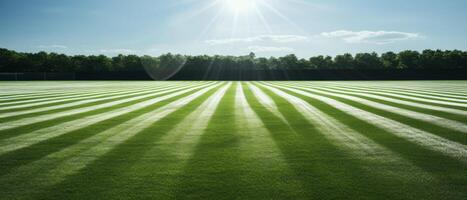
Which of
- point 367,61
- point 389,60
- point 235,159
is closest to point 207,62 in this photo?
point 367,61

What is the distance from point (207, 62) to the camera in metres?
85.2

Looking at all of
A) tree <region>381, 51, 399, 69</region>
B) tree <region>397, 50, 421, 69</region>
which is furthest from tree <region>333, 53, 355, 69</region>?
tree <region>397, 50, 421, 69</region>

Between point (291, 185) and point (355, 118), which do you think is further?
point (355, 118)

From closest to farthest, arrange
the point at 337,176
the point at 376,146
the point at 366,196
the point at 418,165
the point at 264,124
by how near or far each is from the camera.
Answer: the point at 366,196 → the point at 337,176 → the point at 418,165 → the point at 376,146 → the point at 264,124

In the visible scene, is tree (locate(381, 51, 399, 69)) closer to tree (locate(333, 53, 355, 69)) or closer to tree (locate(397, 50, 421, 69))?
tree (locate(397, 50, 421, 69))

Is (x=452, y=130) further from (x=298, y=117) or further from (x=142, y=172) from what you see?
(x=142, y=172)

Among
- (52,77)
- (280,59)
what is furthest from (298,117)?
(280,59)

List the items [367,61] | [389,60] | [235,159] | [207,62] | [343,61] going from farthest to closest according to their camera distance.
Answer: [343,61]
[389,60]
[367,61]
[207,62]
[235,159]

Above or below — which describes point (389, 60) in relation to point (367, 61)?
above

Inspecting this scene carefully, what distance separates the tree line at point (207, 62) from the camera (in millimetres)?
80688

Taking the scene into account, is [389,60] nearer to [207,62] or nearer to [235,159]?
[207,62]

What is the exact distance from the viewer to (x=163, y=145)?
5164 millimetres

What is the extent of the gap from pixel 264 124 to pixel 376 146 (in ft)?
8.71

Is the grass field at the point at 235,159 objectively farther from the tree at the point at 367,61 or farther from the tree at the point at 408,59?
the tree at the point at 367,61
